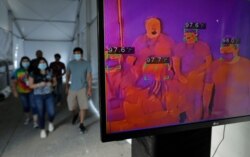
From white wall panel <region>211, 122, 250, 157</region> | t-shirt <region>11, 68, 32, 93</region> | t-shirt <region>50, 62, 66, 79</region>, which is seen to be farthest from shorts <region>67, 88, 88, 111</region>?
white wall panel <region>211, 122, 250, 157</region>

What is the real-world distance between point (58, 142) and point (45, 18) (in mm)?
6894

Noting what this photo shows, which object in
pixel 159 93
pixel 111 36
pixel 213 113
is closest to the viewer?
pixel 111 36

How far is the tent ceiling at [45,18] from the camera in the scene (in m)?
7.23

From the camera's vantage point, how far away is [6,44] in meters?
7.14

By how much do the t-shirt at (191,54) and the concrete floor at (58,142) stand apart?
1947mm

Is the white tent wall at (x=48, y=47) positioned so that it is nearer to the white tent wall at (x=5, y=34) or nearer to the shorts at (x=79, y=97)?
the white tent wall at (x=5, y=34)

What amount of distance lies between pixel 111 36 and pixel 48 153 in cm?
239

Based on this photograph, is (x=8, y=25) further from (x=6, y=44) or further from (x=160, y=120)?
(x=160, y=120)

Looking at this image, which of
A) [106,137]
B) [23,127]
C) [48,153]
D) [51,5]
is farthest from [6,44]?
[106,137]

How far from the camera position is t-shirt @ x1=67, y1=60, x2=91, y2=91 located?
Result: 3227mm

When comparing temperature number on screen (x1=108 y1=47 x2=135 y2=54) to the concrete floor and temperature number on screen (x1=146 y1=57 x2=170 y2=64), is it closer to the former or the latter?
temperature number on screen (x1=146 y1=57 x2=170 y2=64)

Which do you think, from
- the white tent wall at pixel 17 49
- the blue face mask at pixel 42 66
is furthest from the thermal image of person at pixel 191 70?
the white tent wall at pixel 17 49

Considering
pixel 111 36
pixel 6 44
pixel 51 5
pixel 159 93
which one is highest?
pixel 51 5

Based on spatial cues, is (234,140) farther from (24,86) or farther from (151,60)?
(24,86)
